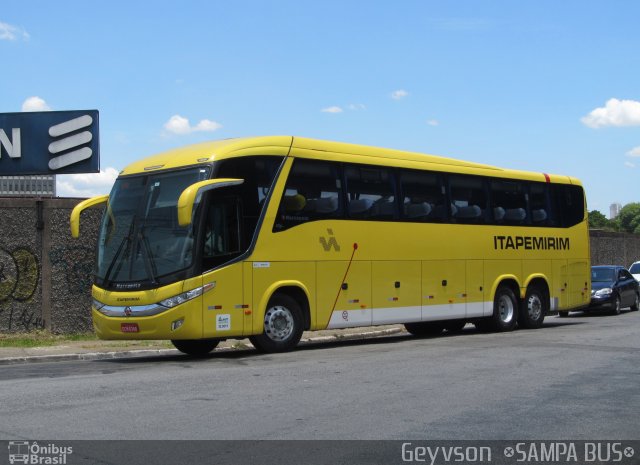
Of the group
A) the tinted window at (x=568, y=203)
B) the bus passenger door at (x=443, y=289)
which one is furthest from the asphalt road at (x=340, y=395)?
the tinted window at (x=568, y=203)

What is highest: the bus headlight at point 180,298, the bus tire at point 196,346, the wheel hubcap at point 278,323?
the bus headlight at point 180,298

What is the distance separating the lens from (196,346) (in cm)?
1563

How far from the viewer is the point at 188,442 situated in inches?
283

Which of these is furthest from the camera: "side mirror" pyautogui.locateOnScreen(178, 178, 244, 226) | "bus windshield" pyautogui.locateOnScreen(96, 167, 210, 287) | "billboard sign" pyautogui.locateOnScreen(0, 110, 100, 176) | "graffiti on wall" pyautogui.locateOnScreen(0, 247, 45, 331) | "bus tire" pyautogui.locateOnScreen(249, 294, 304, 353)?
"billboard sign" pyautogui.locateOnScreen(0, 110, 100, 176)

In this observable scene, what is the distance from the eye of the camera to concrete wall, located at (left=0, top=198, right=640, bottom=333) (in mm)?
19281

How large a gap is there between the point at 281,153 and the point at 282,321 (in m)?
3.01

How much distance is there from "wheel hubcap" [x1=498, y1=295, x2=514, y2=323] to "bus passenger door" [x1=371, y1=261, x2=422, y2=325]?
10.7 ft

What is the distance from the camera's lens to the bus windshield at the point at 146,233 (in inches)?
534

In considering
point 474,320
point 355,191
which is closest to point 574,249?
point 474,320

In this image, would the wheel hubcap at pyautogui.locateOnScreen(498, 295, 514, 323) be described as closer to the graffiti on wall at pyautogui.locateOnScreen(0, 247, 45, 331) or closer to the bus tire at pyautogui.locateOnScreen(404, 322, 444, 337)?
the bus tire at pyautogui.locateOnScreen(404, 322, 444, 337)

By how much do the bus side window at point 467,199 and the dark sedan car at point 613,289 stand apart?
28.8 ft

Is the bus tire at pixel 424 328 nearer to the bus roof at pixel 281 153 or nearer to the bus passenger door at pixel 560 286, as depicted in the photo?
the bus passenger door at pixel 560 286

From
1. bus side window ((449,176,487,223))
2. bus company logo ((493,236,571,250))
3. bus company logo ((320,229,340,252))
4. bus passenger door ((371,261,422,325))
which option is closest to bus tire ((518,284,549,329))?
bus company logo ((493,236,571,250))

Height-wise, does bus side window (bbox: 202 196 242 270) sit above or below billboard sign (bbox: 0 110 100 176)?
below
